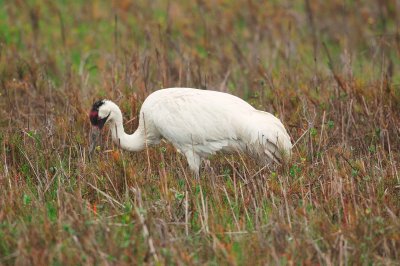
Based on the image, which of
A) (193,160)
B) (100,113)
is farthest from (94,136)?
(193,160)

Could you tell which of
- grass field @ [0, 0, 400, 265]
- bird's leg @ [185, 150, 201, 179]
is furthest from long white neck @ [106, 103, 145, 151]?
bird's leg @ [185, 150, 201, 179]

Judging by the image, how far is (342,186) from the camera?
216 inches

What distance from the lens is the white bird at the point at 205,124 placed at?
21.2 feet

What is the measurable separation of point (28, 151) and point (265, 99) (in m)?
2.29

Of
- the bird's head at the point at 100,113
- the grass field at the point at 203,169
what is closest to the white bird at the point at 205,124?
the bird's head at the point at 100,113

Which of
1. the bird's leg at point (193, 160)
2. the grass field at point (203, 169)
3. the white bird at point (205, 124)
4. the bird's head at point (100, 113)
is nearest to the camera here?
the grass field at point (203, 169)

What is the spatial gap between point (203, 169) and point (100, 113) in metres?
0.91

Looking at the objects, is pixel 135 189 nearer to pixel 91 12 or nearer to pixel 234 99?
pixel 234 99

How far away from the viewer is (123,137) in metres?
7.04

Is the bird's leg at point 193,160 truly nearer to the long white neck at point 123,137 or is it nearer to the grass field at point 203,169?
the grass field at point 203,169

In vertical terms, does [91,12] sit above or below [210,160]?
above

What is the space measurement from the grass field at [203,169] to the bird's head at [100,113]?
0.23 meters

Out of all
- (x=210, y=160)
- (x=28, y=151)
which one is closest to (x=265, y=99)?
(x=210, y=160)

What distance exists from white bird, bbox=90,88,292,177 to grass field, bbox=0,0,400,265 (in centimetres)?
16
